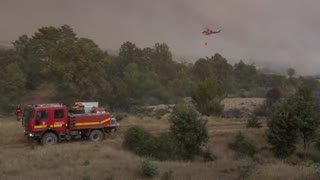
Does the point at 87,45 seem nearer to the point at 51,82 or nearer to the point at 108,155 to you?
the point at 51,82

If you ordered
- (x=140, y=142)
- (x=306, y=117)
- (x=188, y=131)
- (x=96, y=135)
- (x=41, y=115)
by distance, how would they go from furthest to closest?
1. (x=306, y=117)
2. (x=96, y=135)
3. (x=140, y=142)
4. (x=188, y=131)
5. (x=41, y=115)

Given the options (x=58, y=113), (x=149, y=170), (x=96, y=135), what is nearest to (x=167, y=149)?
(x=96, y=135)

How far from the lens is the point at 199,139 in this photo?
27375 millimetres

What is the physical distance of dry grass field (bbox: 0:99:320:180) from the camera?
19812 mm

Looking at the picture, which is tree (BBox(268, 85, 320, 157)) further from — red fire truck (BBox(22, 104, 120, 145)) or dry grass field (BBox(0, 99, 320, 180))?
red fire truck (BBox(22, 104, 120, 145))

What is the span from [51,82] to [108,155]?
2776 centimetres

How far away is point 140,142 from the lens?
89.4 feet

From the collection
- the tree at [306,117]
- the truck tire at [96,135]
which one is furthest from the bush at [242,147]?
the truck tire at [96,135]

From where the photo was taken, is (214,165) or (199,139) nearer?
(214,165)

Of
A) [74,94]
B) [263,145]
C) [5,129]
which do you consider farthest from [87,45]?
[263,145]

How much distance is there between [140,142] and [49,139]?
202 inches

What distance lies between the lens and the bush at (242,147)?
30481mm

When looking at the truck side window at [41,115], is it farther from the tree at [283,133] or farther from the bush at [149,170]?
the tree at [283,133]

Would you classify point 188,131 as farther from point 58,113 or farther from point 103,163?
point 58,113
